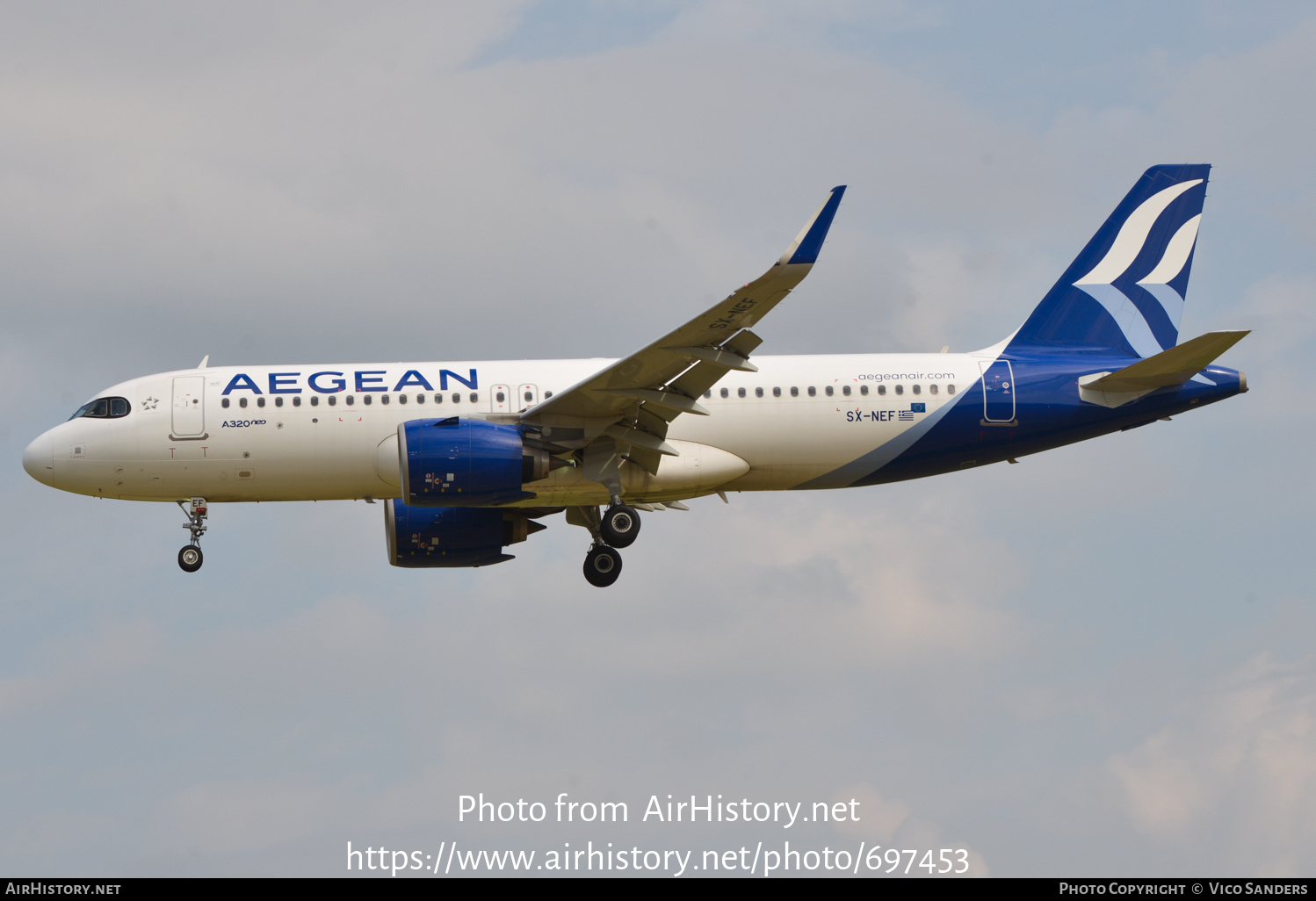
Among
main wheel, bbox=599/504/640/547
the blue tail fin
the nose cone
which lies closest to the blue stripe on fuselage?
the blue tail fin

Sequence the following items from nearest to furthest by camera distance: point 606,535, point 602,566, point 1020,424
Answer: point 606,535 → point 1020,424 → point 602,566

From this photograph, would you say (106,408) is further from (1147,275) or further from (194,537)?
(1147,275)

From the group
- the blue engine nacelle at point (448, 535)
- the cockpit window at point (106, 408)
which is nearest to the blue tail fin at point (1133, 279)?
the blue engine nacelle at point (448, 535)

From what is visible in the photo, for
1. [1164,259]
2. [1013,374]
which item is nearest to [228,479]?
[1013,374]

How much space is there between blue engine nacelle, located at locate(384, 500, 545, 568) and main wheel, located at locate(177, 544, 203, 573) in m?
4.10

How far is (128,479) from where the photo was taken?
29.7 metres

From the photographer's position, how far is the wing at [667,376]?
2302 cm

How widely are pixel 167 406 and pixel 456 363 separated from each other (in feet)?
18.7

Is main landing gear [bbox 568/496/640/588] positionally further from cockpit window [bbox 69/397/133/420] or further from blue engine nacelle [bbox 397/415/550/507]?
cockpit window [bbox 69/397/133/420]

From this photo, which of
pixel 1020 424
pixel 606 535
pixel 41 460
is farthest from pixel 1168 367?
pixel 41 460

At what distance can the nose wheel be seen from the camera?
29859 mm

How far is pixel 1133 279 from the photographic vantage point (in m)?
32.9

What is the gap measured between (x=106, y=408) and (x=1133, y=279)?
2160 centimetres

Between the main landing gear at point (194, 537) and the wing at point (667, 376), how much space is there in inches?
279
